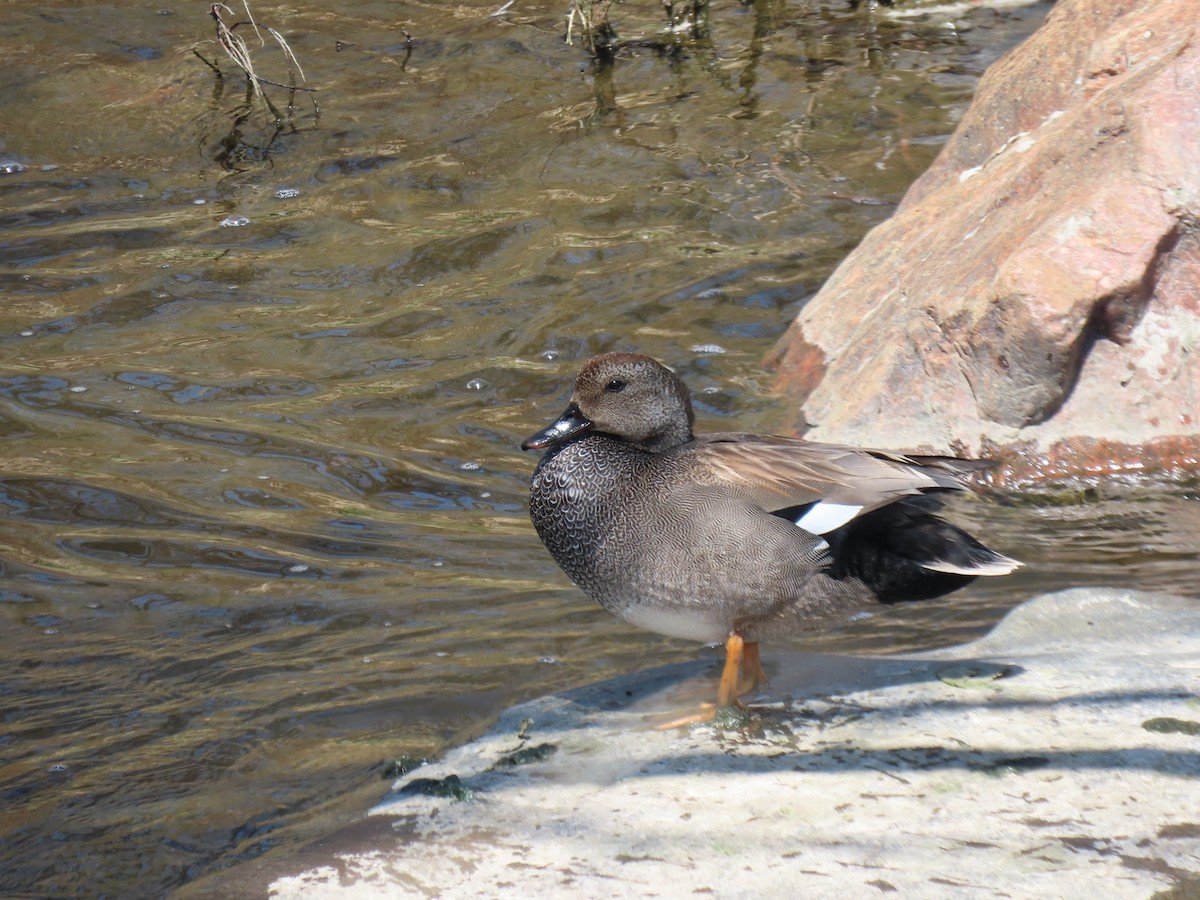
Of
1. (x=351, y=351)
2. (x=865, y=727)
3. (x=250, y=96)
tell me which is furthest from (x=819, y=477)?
(x=250, y=96)

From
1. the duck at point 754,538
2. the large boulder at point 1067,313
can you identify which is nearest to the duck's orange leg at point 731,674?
the duck at point 754,538

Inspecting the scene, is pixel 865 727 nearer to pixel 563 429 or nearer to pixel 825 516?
pixel 825 516

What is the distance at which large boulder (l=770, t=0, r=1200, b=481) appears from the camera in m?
4.42

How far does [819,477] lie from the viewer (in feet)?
11.1

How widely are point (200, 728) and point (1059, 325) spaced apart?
9.41 feet

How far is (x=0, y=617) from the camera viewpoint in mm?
4066

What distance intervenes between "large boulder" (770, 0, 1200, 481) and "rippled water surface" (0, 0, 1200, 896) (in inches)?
11.1

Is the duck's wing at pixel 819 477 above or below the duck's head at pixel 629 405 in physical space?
below

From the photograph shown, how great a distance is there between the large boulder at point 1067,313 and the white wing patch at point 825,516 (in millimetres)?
1436

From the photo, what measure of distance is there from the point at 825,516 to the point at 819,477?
0.10 m

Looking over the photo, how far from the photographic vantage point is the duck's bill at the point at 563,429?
147 inches

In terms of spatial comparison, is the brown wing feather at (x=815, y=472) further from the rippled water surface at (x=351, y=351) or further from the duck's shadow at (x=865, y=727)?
the rippled water surface at (x=351, y=351)

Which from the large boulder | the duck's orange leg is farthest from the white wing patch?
the large boulder

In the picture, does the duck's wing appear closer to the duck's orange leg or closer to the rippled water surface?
the duck's orange leg
